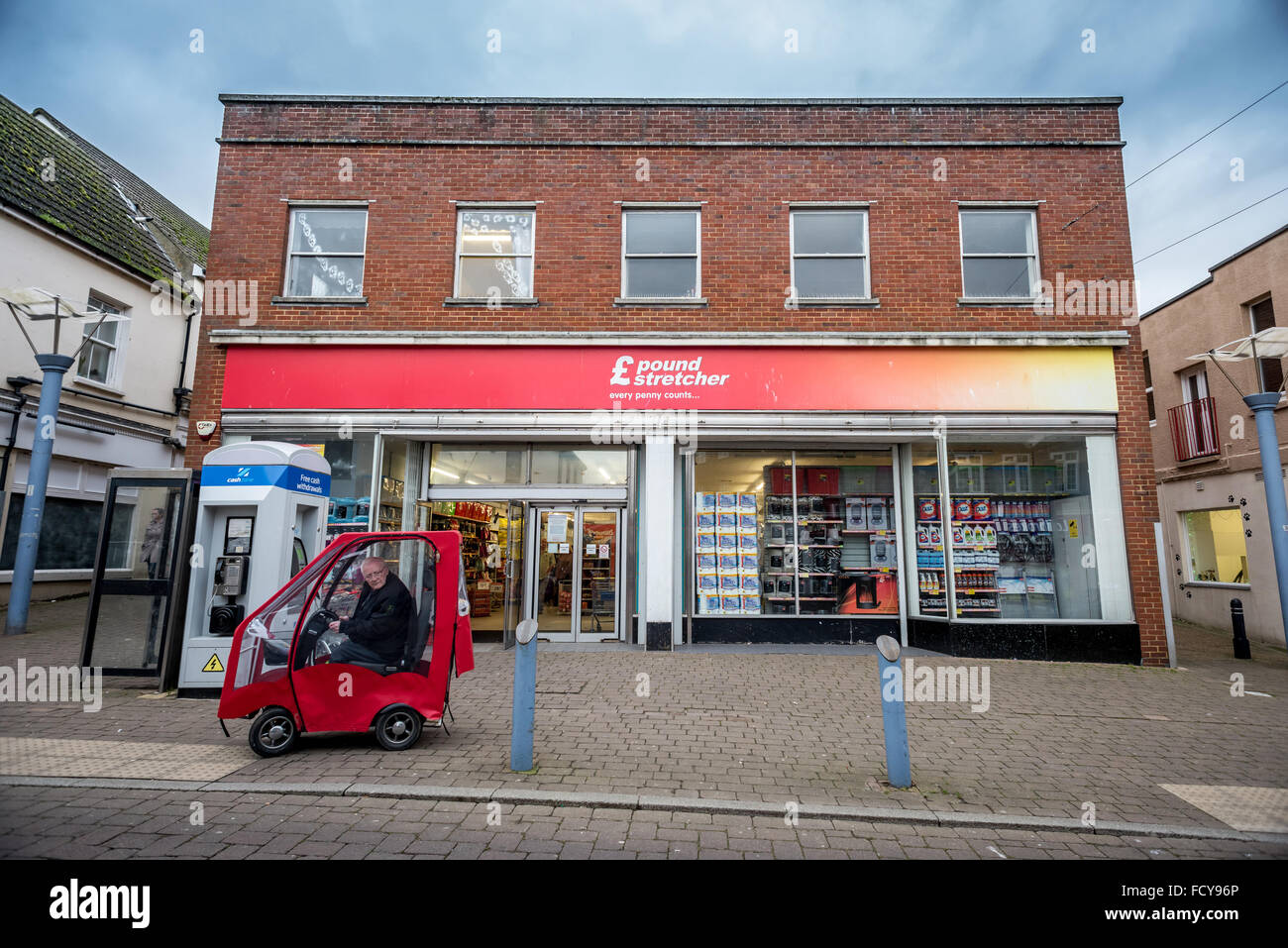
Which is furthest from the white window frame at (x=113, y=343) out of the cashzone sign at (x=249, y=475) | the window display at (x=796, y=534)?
the window display at (x=796, y=534)

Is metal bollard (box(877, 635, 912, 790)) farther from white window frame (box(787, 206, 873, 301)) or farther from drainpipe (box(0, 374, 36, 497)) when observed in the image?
drainpipe (box(0, 374, 36, 497))

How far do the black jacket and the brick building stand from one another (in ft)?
16.1

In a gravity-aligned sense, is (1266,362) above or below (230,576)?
above

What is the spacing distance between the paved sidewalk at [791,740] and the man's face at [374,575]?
1.35 metres

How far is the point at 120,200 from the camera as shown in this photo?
56.5ft

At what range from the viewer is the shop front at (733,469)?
10281 millimetres

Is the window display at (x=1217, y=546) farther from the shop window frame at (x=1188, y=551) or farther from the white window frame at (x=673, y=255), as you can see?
the white window frame at (x=673, y=255)

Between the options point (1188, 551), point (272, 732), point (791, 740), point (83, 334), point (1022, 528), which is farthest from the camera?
point (1188, 551)

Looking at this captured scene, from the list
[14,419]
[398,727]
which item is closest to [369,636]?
[398,727]

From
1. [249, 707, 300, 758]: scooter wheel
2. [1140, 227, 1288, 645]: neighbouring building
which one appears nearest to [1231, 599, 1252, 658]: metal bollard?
[1140, 227, 1288, 645]: neighbouring building

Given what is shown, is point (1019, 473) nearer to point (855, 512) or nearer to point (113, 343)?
point (855, 512)

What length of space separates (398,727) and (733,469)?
7.10 m

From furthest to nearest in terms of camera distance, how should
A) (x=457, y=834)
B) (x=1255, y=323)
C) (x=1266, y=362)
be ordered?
(x=1255, y=323), (x=1266, y=362), (x=457, y=834)

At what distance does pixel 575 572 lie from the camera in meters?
10.9
